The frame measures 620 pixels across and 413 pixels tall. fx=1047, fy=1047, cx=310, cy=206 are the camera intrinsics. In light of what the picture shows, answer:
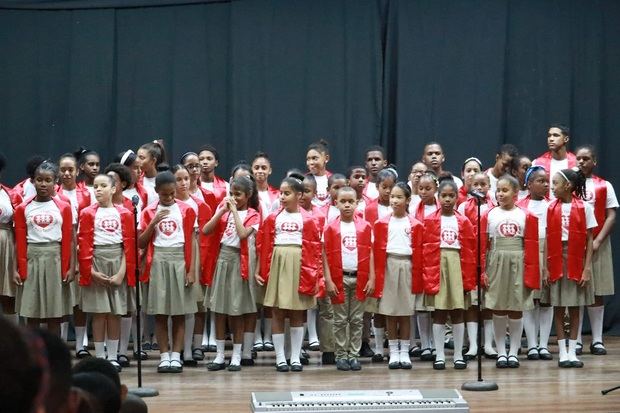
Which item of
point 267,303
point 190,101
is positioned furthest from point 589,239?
point 190,101

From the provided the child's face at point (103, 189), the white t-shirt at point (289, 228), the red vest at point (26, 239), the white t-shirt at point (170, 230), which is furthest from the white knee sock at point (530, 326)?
the red vest at point (26, 239)

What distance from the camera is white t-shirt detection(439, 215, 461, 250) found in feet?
22.4

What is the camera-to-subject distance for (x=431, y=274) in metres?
6.77

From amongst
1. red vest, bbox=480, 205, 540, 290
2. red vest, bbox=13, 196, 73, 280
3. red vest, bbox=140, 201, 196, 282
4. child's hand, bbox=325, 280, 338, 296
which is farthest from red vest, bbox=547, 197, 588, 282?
red vest, bbox=13, 196, 73, 280

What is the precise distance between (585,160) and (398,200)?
1.61 metres

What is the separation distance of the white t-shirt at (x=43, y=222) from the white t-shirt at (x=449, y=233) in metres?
2.48

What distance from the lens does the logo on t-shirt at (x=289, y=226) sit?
6.71 meters

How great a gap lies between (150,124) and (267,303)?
9.05ft

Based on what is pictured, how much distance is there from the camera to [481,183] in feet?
23.4

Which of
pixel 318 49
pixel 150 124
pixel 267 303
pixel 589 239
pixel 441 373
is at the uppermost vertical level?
pixel 318 49

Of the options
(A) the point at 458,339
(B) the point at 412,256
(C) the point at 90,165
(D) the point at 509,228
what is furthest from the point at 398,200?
(C) the point at 90,165

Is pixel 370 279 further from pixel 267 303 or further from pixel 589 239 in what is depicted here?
pixel 589 239

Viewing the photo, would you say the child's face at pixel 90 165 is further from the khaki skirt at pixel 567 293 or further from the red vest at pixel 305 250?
the khaki skirt at pixel 567 293

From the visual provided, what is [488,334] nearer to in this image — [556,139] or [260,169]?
[556,139]
